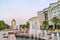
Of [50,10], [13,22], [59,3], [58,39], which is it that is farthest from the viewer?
[50,10]

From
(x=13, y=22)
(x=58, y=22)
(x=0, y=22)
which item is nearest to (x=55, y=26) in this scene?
(x=58, y=22)

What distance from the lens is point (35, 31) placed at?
17266 millimetres

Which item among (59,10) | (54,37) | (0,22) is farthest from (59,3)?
(54,37)

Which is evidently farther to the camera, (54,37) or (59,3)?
(59,3)

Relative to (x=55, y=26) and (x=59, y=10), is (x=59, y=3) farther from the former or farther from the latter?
(x=55, y=26)

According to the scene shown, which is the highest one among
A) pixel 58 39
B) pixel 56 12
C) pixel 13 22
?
pixel 56 12

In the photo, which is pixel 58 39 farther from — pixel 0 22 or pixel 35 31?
pixel 0 22

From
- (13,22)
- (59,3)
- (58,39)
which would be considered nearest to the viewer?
(58,39)

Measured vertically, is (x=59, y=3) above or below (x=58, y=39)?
above

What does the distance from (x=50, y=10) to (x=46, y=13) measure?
A: 1.86 m

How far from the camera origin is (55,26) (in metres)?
30.5

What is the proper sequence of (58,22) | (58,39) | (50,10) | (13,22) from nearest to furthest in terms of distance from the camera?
(58,39) → (13,22) → (58,22) → (50,10)

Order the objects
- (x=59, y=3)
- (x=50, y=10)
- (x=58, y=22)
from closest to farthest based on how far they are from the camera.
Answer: (x=58, y=22) → (x=59, y=3) → (x=50, y=10)

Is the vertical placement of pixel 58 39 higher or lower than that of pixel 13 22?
lower
